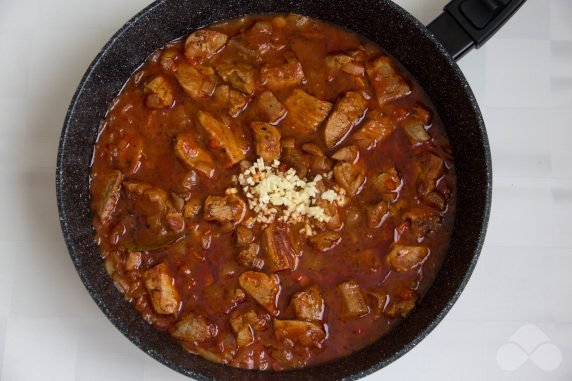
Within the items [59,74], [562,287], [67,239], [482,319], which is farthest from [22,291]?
[562,287]

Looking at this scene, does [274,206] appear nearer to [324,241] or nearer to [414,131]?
[324,241]

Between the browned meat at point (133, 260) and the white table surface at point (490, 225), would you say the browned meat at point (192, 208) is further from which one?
the white table surface at point (490, 225)

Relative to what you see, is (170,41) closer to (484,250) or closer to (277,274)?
(277,274)

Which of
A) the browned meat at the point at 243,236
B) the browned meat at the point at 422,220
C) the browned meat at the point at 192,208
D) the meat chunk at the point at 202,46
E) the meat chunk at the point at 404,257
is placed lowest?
the meat chunk at the point at 404,257

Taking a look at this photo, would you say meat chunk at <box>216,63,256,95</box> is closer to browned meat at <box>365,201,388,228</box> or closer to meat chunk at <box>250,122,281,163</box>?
meat chunk at <box>250,122,281,163</box>

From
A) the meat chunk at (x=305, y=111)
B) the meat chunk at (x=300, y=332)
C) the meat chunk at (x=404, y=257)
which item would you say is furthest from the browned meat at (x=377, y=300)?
the meat chunk at (x=305, y=111)

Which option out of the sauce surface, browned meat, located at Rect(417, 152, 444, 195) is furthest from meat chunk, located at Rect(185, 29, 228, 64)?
browned meat, located at Rect(417, 152, 444, 195)
